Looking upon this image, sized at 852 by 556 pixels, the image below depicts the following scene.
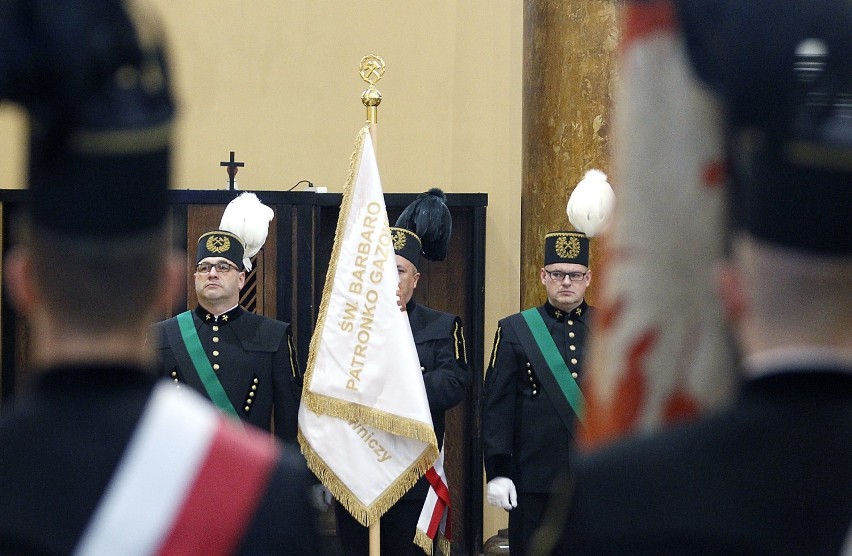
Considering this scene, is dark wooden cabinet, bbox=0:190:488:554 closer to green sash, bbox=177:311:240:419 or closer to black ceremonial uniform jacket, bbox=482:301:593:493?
green sash, bbox=177:311:240:419

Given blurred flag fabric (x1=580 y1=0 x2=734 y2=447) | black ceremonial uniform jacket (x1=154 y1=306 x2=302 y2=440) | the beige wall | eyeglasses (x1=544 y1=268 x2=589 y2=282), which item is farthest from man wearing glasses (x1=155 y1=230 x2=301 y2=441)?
blurred flag fabric (x1=580 y1=0 x2=734 y2=447)

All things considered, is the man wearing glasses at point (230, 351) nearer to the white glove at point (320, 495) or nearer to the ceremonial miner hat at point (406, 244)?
the white glove at point (320, 495)

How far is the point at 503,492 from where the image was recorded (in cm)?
531

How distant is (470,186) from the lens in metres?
7.73

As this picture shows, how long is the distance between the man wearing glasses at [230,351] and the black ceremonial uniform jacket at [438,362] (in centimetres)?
52

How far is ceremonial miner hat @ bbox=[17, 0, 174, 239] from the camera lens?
1.30 meters

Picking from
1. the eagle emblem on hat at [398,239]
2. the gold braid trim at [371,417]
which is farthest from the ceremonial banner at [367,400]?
the eagle emblem on hat at [398,239]

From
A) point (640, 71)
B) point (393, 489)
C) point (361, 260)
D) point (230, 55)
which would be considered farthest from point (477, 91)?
point (640, 71)

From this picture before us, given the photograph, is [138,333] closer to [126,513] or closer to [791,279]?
[126,513]

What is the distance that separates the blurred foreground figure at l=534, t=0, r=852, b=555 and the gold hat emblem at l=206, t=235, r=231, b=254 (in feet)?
13.8

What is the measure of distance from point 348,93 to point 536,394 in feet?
9.78

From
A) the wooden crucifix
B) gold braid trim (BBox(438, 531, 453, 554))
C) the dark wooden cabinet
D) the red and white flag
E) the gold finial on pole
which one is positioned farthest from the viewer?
the wooden crucifix

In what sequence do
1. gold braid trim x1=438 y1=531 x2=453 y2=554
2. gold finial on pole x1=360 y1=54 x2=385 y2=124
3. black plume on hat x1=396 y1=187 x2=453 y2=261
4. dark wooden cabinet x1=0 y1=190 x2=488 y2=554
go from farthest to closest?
dark wooden cabinet x1=0 y1=190 x2=488 y2=554, black plume on hat x1=396 y1=187 x2=453 y2=261, gold finial on pole x1=360 y1=54 x2=385 y2=124, gold braid trim x1=438 y1=531 x2=453 y2=554

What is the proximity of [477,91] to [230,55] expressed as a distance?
4.58 ft
